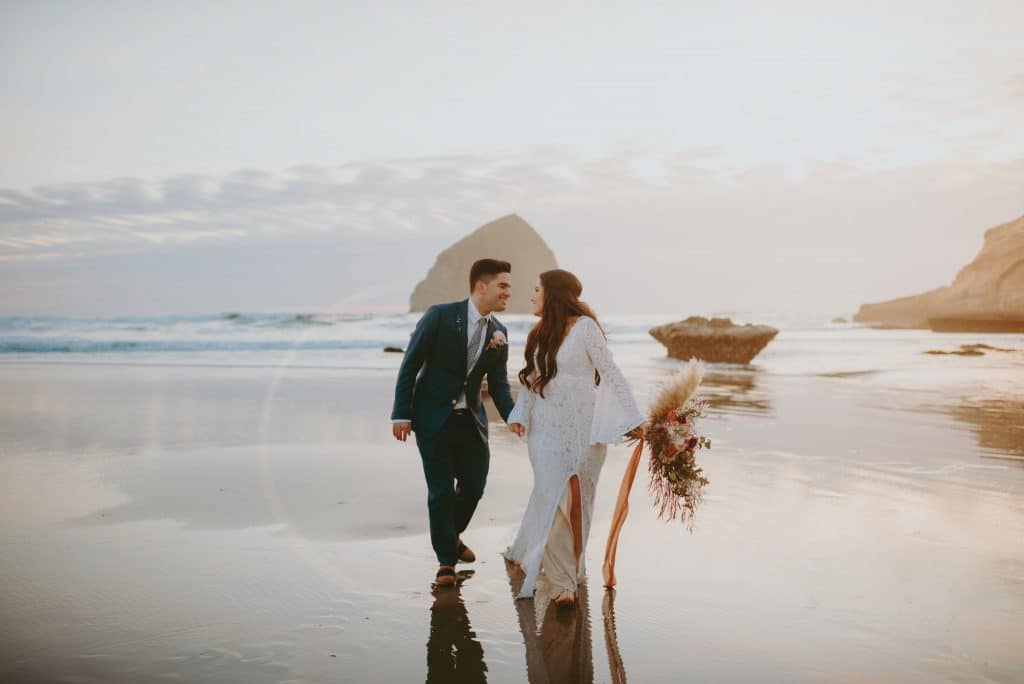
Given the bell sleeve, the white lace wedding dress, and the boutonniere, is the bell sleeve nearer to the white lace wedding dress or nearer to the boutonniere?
the white lace wedding dress

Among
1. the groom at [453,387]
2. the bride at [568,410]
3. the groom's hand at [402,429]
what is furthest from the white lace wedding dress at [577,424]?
the groom's hand at [402,429]

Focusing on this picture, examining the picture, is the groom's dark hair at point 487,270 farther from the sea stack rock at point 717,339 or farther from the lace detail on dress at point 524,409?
the sea stack rock at point 717,339

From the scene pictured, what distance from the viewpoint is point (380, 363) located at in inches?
989

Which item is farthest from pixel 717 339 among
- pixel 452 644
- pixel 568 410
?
pixel 452 644

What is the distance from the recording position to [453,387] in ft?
17.3

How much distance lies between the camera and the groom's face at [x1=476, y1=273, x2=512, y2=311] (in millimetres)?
5254

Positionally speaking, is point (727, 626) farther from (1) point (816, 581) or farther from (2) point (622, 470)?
(2) point (622, 470)

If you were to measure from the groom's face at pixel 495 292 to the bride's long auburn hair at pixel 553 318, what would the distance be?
11.5 inches

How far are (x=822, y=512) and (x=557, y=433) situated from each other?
2727mm

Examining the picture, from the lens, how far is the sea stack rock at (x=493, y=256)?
501ft

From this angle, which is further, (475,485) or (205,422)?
(205,422)

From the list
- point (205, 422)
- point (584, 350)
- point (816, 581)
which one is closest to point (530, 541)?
point (584, 350)

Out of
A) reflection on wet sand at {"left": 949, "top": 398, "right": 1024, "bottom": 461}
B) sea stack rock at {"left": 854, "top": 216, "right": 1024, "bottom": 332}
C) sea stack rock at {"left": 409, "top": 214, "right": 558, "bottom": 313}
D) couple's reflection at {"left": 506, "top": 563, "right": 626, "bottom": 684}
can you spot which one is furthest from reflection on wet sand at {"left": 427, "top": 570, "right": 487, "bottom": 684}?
sea stack rock at {"left": 409, "top": 214, "right": 558, "bottom": 313}

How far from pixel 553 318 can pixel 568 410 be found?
56 cm
